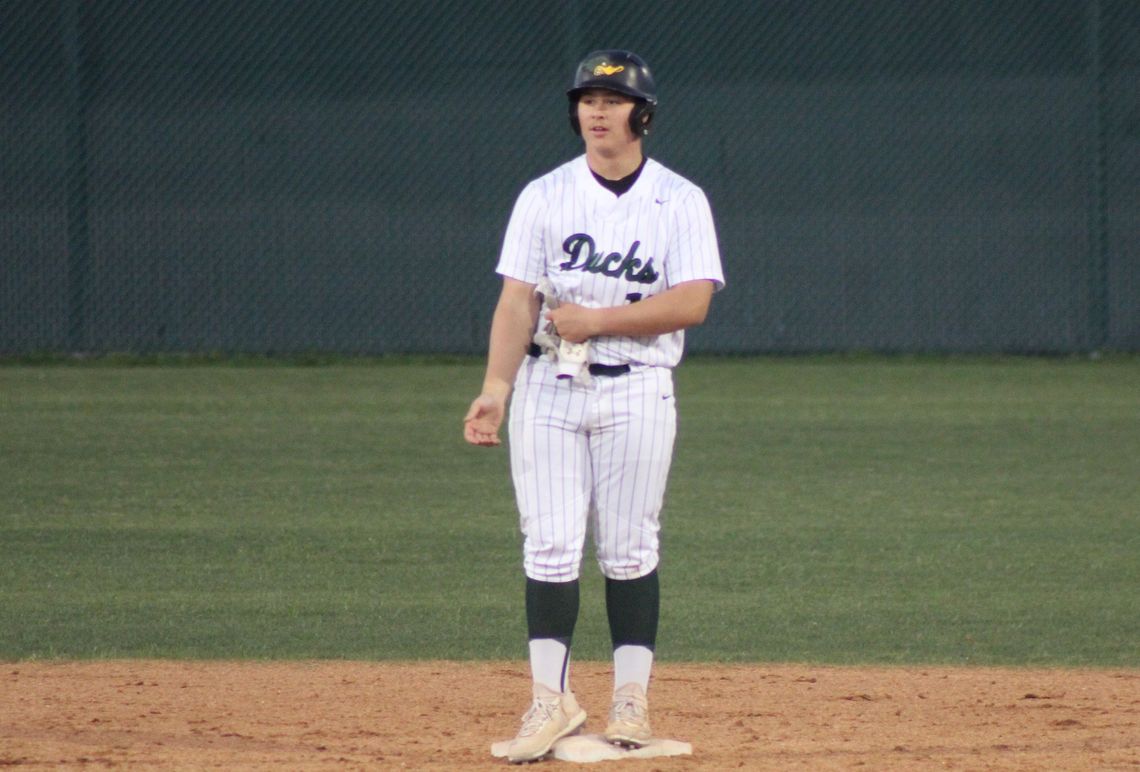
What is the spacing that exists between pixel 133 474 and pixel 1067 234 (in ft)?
32.9

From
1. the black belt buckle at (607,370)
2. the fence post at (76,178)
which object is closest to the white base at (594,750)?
the black belt buckle at (607,370)

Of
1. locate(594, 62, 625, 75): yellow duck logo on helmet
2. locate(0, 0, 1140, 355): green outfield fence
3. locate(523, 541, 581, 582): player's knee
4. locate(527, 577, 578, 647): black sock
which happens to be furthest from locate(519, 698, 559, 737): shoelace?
locate(0, 0, 1140, 355): green outfield fence

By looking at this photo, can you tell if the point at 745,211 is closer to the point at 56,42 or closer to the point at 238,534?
the point at 56,42

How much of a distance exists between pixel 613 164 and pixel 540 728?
1.28 meters

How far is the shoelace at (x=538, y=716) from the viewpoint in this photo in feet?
11.9

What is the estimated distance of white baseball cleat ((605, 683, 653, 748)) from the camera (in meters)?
3.67

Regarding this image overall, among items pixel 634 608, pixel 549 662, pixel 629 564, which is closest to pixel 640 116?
pixel 629 564

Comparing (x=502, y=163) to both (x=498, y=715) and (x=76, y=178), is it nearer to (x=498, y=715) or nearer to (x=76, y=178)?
(x=76, y=178)

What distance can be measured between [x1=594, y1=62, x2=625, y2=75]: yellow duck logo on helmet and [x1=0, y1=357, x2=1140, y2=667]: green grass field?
2.21 metres

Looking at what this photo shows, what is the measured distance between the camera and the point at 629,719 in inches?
145

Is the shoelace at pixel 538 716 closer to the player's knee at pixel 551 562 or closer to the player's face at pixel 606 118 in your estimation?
the player's knee at pixel 551 562

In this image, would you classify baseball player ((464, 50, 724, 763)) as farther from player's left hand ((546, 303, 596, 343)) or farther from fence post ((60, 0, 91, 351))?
fence post ((60, 0, 91, 351))

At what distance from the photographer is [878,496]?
8078mm

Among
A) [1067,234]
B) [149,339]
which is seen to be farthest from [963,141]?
[149,339]
